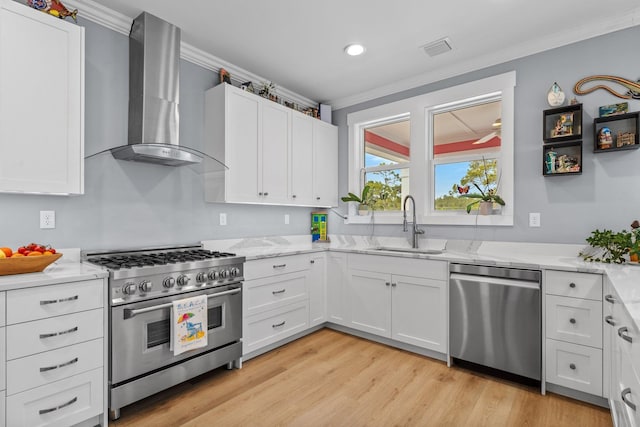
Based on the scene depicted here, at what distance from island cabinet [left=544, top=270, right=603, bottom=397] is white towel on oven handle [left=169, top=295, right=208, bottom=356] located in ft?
7.69

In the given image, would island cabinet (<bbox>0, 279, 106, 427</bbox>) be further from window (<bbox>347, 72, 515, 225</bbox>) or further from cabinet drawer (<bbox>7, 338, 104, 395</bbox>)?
window (<bbox>347, 72, 515, 225</bbox>)

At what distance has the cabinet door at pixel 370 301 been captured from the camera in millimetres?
3072

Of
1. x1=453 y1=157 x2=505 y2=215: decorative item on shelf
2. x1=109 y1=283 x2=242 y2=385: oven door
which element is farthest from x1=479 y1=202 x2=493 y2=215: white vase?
x1=109 y1=283 x2=242 y2=385: oven door

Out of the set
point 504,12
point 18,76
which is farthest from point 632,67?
point 18,76

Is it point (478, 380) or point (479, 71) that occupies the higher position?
point (479, 71)

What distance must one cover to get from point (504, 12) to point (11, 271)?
3466mm

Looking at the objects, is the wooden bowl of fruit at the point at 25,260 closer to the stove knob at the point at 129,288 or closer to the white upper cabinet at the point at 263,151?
the stove knob at the point at 129,288

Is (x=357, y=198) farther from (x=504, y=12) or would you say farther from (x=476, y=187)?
(x=504, y=12)

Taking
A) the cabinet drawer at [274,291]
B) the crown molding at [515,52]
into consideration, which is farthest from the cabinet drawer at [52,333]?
the crown molding at [515,52]

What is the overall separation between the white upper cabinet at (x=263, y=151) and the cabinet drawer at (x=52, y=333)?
4.46 feet

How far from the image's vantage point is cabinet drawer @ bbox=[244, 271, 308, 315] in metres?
2.78

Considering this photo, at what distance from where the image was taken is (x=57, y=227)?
221 centimetres

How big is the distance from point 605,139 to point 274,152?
2.69 meters

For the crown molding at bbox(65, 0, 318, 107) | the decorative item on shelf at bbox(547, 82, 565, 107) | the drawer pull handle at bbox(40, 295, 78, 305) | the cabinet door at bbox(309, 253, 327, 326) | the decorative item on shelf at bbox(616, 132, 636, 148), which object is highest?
the crown molding at bbox(65, 0, 318, 107)
